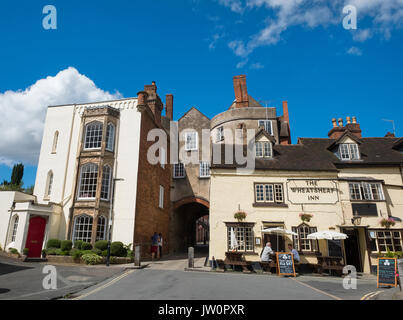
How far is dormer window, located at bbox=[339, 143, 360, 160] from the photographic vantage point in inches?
781

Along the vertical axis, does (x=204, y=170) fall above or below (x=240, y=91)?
below

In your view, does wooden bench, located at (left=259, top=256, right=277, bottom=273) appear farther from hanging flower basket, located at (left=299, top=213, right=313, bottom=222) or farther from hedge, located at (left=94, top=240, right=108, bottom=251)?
hedge, located at (left=94, top=240, right=108, bottom=251)

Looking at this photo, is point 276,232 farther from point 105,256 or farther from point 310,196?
point 105,256

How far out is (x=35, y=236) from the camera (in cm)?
1839

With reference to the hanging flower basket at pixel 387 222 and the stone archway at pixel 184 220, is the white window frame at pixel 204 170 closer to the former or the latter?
the stone archway at pixel 184 220

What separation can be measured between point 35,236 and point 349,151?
77.9 feet

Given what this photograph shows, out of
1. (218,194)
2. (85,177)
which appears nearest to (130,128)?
(85,177)

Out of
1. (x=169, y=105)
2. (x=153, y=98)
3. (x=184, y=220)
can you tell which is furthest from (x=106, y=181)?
(x=169, y=105)

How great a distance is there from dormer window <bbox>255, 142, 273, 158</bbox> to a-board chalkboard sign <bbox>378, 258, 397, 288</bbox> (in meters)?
10.5

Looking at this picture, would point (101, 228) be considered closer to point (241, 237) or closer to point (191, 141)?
point (241, 237)

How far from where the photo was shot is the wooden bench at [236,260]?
15852mm

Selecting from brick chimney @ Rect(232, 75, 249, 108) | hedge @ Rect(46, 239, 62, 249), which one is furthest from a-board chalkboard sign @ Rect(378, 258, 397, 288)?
brick chimney @ Rect(232, 75, 249, 108)

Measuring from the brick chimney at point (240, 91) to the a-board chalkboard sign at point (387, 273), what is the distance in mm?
20845
